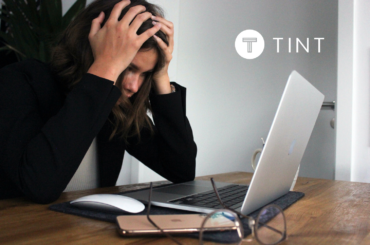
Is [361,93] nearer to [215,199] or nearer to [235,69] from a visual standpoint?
[235,69]

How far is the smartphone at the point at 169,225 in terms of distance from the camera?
0.46m

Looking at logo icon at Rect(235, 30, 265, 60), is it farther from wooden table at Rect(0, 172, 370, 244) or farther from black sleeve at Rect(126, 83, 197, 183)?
wooden table at Rect(0, 172, 370, 244)

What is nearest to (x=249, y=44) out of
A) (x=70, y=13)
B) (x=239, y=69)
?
(x=239, y=69)

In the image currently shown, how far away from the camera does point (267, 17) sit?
2633mm

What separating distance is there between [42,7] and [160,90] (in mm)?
1440

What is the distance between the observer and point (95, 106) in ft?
2.37

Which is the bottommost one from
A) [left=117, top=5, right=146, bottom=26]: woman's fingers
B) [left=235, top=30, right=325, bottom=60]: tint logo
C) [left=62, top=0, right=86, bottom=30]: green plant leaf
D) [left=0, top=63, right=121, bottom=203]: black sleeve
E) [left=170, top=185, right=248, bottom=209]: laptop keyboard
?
[left=170, top=185, right=248, bottom=209]: laptop keyboard

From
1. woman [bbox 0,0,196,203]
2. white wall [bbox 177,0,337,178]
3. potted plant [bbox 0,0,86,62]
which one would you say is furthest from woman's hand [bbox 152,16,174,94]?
white wall [bbox 177,0,337,178]

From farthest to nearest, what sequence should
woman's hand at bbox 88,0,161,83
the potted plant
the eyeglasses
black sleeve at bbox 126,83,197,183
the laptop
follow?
the potted plant < black sleeve at bbox 126,83,197,183 < woman's hand at bbox 88,0,161,83 < the laptop < the eyeglasses

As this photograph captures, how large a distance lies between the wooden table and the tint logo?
189 centimetres

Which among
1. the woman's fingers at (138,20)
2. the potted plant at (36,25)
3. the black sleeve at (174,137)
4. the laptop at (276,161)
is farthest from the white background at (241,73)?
the woman's fingers at (138,20)

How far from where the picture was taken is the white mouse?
1.87ft

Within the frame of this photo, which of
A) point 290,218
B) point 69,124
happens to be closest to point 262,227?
point 290,218

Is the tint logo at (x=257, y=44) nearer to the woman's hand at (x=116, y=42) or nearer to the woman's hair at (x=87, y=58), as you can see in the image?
the woman's hair at (x=87, y=58)
